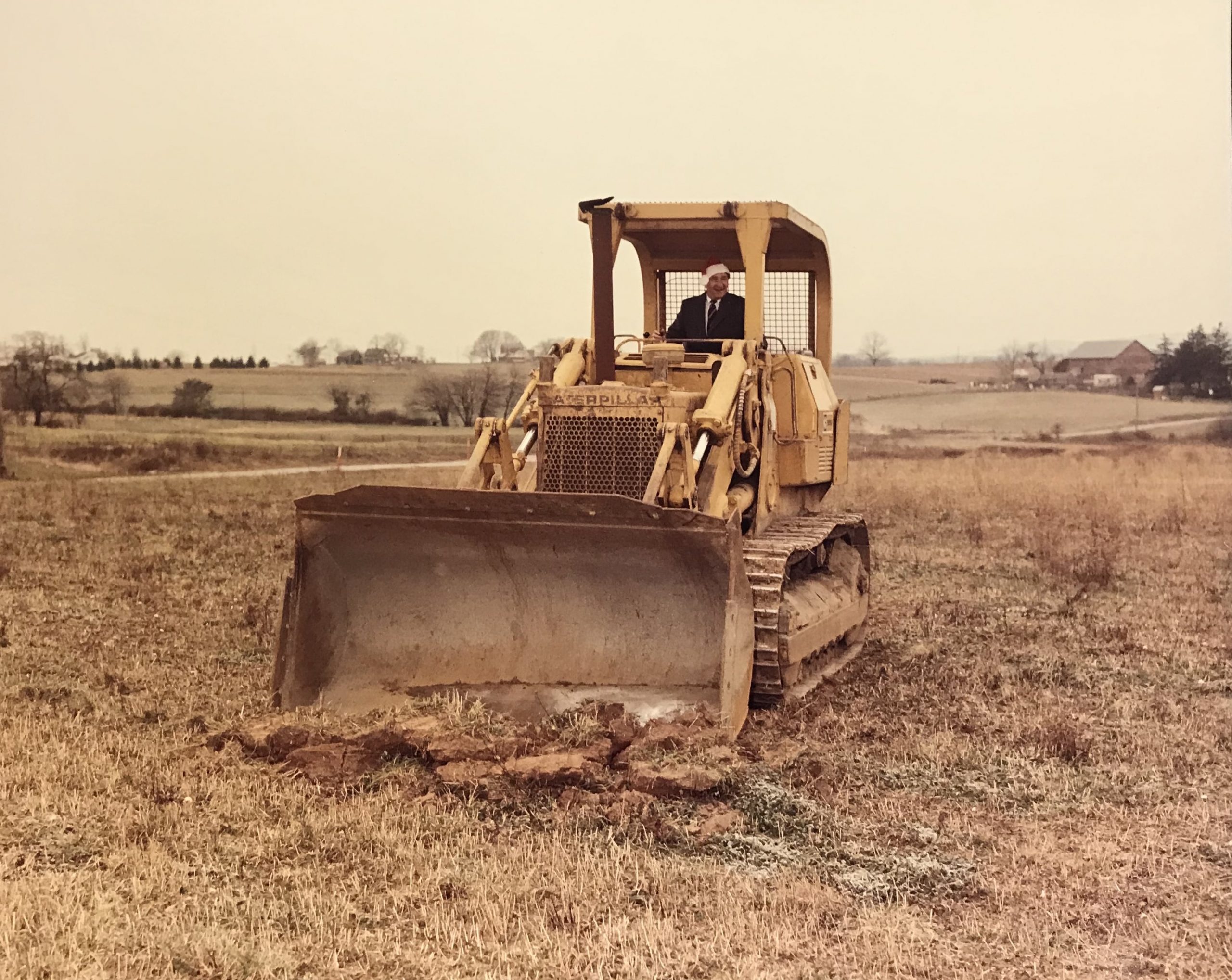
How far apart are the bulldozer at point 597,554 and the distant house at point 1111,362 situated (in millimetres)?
42802

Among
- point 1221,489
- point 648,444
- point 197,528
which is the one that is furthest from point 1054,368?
point 648,444

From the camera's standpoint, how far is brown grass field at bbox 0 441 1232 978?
451 centimetres

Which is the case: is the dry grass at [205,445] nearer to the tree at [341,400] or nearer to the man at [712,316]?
the tree at [341,400]

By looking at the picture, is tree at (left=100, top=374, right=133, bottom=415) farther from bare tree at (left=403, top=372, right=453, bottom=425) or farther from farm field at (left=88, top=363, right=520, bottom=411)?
bare tree at (left=403, top=372, right=453, bottom=425)

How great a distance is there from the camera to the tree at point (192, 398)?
121 ft

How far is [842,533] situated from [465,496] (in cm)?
360

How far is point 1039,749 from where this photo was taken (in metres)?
7.02

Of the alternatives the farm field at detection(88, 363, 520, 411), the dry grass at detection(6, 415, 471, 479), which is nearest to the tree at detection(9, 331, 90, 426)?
the dry grass at detection(6, 415, 471, 479)

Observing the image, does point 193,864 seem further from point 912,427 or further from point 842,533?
point 912,427

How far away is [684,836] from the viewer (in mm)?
5609

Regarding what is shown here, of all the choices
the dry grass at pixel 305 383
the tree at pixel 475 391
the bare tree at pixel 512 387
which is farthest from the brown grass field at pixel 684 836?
the dry grass at pixel 305 383

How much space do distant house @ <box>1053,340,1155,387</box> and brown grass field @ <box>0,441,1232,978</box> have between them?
4264 centimetres

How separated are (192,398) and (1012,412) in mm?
28910

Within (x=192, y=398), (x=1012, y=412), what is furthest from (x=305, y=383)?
(x=1012, y=412)
